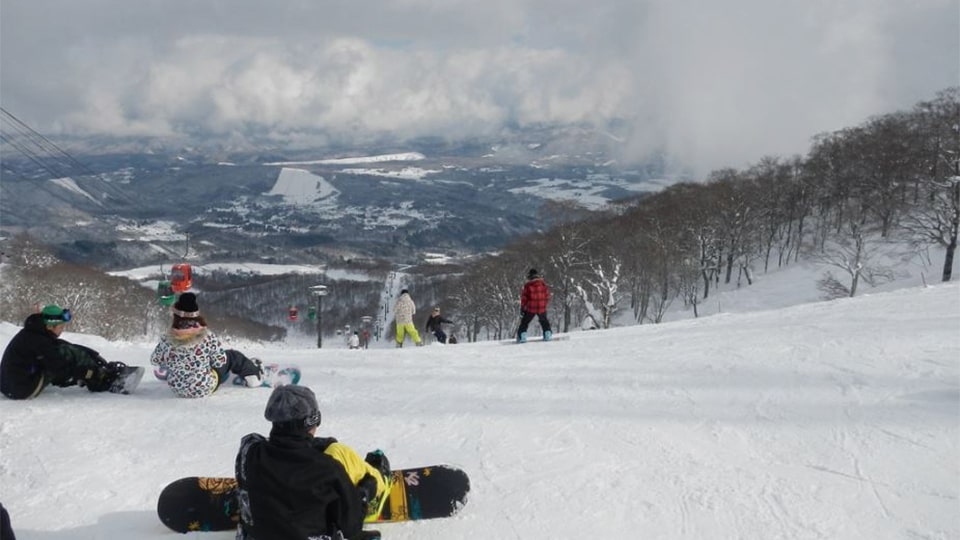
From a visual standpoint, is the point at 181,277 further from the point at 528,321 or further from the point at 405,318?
the point at 528,321

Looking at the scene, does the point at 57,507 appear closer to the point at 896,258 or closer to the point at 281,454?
the point at 281,454

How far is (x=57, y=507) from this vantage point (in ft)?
15.5

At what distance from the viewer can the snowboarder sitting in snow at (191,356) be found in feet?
22.7

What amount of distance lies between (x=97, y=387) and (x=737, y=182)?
58690 millimetres

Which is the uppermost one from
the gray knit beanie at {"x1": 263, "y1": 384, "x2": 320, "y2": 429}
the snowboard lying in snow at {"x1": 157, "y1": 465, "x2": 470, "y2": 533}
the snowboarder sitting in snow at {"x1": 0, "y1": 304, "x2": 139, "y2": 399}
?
the snowboarder sitting in snow at {"x1": 0, "y1": 304, "x2": 139, "y2": 399}

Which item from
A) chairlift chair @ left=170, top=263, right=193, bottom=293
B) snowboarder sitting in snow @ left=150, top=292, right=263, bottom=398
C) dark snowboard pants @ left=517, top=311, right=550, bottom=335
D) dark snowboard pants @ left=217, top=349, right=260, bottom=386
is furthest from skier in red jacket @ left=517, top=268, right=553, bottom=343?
chairlift chair @ left=170, top=263, right=193, bottom=293

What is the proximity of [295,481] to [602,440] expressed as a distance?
338cm

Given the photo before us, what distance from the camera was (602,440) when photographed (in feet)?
19.8

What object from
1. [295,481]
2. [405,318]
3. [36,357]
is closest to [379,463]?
[295,481]

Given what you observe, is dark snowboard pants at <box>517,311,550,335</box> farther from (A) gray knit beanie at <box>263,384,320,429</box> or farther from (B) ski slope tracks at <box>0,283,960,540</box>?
(A) gray knit beanie at <box>263,384,320,429</box>

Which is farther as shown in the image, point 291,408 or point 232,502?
point 232,502

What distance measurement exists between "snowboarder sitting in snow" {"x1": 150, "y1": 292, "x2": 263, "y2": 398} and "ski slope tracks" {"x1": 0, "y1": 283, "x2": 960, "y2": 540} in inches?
7.4

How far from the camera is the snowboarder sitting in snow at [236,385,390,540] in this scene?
137 inches

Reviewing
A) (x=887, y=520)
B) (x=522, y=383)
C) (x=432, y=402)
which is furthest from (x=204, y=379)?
(x=887, y=520)
